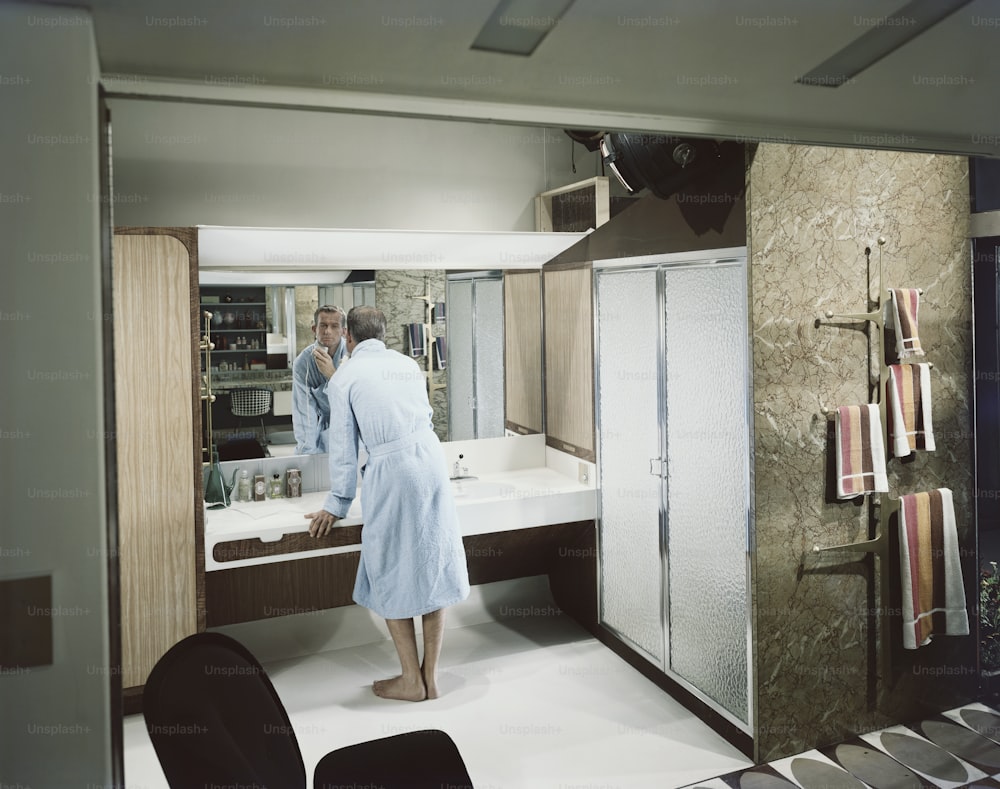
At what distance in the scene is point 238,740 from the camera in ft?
4.82

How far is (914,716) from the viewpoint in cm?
287

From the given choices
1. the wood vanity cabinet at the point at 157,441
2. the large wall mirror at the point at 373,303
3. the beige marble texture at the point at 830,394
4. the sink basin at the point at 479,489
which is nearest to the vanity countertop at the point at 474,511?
the sink basin at the point at 479,489

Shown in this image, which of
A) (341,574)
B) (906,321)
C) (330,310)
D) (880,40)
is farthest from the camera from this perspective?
(341,574)

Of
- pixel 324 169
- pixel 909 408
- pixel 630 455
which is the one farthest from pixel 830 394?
pixel 324 169

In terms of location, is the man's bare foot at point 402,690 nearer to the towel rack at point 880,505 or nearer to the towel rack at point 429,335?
the towel rack at point 429,335

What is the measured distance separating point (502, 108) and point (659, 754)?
7.77ft

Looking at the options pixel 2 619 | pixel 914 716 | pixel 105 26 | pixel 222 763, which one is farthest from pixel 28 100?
pixel 914 716

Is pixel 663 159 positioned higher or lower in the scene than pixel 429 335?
higher

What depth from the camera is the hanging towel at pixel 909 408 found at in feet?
8.68

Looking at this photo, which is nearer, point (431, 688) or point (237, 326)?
point (431, 688)

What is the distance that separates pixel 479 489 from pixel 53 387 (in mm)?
2785

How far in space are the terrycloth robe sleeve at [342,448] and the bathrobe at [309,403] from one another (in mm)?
470

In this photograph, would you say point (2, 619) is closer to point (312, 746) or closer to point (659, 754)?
point (312, 746)

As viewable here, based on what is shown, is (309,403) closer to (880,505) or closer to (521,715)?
(521,715)
